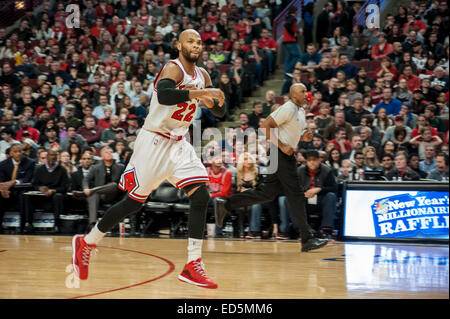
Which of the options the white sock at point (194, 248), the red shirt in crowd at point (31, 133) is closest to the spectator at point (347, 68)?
the red shirt in crowd at point (31, 133)

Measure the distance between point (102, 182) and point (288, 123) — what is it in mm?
4252

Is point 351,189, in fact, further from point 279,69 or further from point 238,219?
point 279,69

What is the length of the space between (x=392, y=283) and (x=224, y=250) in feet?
9.71

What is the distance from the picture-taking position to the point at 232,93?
539 inches

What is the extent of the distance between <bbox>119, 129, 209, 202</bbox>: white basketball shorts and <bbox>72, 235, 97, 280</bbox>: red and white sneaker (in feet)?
1.99

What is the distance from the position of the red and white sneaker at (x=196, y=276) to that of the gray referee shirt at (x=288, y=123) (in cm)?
273

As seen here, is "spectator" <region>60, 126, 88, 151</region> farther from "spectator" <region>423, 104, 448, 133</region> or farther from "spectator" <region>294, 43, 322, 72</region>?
"spectator" <region>423, 104, 448, 133</region>

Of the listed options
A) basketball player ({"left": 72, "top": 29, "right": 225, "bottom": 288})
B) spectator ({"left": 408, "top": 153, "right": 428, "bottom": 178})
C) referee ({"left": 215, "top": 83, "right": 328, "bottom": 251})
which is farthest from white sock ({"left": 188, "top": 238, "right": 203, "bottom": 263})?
spectator ({"left": 408, "top": 153, "right": 428, "bottom": 178})

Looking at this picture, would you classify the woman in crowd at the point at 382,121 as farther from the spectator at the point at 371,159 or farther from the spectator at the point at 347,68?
the spectator at the point at 347,68

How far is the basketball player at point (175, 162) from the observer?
486 cm

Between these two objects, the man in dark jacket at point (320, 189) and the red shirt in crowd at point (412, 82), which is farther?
the red shirt in crowd at point (412, 82)

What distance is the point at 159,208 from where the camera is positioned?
1012 centimetres

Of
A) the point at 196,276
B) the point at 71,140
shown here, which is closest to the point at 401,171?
the point at 196,276

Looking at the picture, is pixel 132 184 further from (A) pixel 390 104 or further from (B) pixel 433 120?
(A) pixel 390 104
